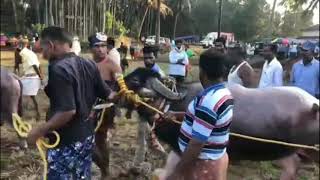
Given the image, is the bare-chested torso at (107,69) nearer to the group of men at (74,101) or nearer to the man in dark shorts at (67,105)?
the group of men at (74,101)

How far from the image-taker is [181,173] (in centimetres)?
305

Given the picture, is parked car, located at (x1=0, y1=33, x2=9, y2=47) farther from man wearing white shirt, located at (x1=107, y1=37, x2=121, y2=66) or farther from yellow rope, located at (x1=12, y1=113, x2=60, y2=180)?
man wearing white shirt, located at (x1=107, y1=37, x2=121, y2=66)

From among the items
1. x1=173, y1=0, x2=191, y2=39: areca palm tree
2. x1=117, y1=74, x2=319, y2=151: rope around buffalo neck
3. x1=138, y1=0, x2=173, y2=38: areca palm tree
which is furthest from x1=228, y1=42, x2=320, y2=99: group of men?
x1=117, y1=74, x2=319, y2=151: rope around buffalo neck

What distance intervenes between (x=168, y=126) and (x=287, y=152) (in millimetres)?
1026

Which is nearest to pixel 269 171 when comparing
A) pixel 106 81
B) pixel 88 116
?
pixel 106 81

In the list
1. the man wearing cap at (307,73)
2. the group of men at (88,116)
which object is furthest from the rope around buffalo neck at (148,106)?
the man wearing cap at (307,73)

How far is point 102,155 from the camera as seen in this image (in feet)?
16.3

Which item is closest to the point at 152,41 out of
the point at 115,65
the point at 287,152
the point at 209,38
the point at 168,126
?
the point at 115,65

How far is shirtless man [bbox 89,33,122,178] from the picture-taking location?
491cm

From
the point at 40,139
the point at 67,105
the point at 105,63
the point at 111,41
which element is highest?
the point at 111,41

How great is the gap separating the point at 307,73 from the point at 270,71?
61 centimetres

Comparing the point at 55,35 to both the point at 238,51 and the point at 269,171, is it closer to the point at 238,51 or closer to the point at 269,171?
the point at 269,171

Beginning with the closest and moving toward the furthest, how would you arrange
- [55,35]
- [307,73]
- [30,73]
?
1. [55,35]
2. [30,73]
3. [307,73]

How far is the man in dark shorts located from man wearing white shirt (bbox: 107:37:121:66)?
1.95 meters
